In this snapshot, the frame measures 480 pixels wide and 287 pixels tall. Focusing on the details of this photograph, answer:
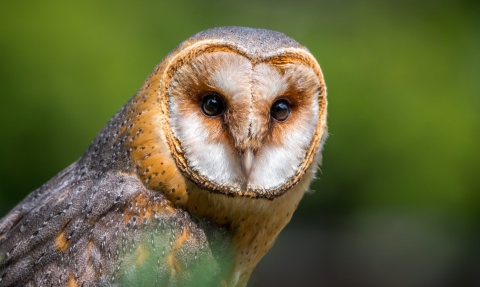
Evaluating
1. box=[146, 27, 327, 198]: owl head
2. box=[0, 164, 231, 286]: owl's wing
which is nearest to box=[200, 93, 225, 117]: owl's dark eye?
box=[146, 27, 327, 198]: owl head

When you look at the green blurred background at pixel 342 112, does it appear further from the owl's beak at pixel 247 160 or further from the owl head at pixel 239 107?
the owl's beak at pixel 247 160

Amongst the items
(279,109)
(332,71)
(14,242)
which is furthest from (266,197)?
(332,71)

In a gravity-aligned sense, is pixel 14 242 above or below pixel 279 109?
below

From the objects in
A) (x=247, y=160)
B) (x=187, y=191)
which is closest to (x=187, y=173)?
(x=187, y=191)

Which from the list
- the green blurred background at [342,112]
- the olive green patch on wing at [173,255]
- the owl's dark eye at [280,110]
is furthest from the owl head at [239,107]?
the green blurred background at [342,112]

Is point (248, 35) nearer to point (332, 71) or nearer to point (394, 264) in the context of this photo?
point (332, 71)

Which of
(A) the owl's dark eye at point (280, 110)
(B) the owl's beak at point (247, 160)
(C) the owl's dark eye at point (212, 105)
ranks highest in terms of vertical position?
(A) the owl's dark eye at point (280, 110)
